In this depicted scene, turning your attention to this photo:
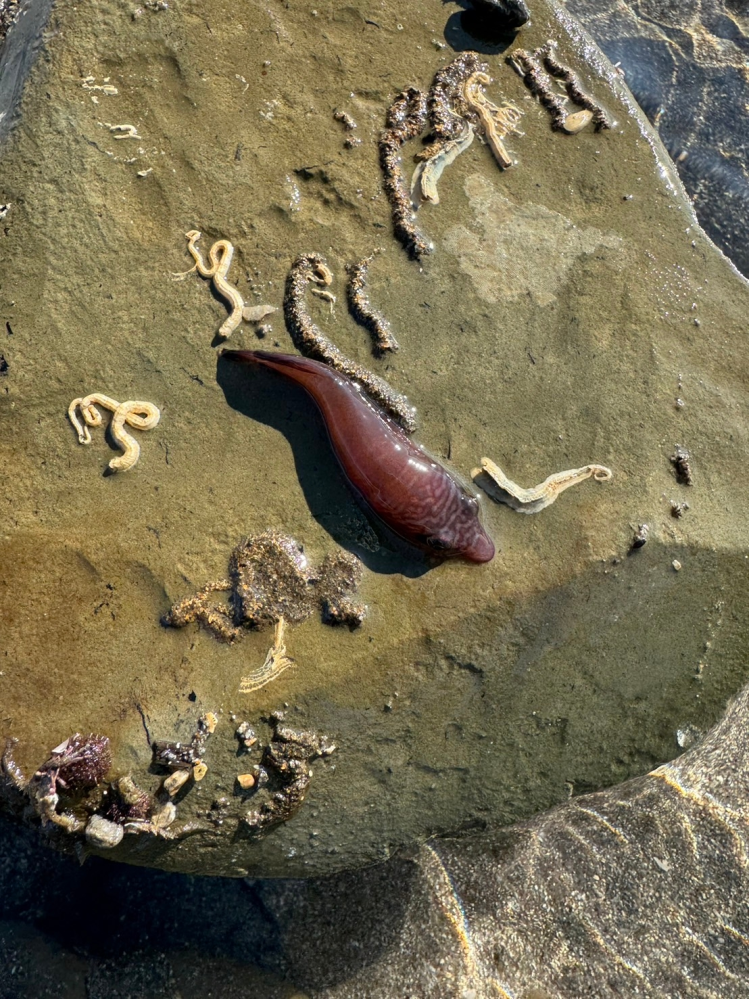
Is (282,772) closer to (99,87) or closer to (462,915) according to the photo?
(462,915)

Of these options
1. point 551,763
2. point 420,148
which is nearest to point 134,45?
point 420,148

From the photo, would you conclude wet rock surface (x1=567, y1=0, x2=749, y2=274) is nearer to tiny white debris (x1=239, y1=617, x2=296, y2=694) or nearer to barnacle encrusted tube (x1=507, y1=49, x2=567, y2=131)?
barnacle encrusted tube (x1=507, y1=49, x2=567, y2=131)

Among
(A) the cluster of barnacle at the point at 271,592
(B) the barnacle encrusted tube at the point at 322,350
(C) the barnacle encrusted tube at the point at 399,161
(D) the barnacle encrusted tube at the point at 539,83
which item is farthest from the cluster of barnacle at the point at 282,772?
(D) the barnacle encrusted tube at the point at 539,83

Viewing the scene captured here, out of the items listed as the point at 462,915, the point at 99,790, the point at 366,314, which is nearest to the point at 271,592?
the point at 99,790

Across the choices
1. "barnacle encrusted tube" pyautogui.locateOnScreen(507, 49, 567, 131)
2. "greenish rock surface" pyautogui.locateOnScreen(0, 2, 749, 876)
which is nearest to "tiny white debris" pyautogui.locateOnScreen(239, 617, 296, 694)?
"greenish rock surface" pyautogui.locateOnScreen(0, 2, 749, 876)

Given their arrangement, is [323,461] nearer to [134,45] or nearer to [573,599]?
[573,599]

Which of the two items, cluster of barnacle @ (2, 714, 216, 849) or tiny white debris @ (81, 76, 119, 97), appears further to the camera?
tiny white debris @ (81, 76, 119, 97)
